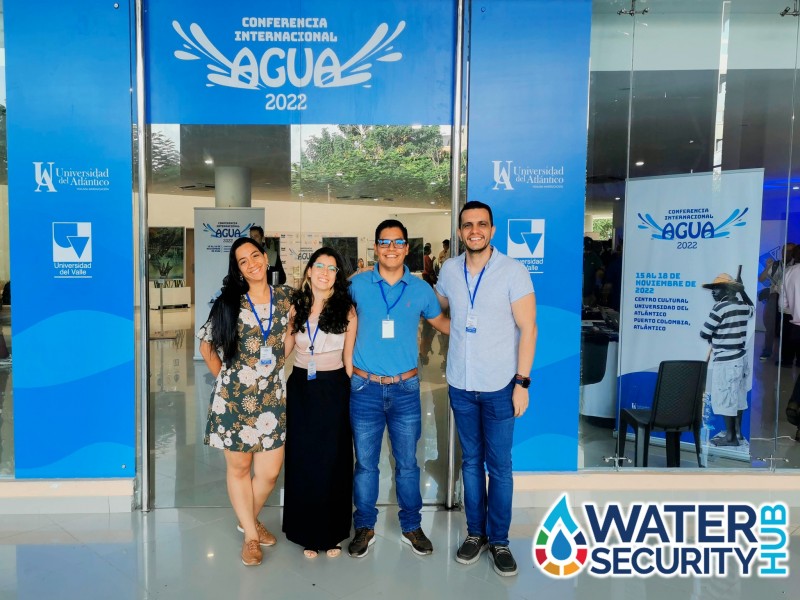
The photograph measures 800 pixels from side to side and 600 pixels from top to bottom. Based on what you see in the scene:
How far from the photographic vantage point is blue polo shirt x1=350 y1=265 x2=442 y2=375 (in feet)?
9.67

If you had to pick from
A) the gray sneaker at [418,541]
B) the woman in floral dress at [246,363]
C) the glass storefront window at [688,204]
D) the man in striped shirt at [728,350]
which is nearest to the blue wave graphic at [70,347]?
the woman in floral dress at [246,363]

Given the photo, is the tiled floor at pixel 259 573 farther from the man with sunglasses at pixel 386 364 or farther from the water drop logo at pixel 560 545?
the man with sunglasses at pixel 386 364

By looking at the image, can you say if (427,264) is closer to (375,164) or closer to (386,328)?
(375,164)

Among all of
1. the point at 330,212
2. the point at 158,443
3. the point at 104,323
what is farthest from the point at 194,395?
the point at 330,212

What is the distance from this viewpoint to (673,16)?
386cm

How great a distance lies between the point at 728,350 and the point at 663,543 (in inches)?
61.1

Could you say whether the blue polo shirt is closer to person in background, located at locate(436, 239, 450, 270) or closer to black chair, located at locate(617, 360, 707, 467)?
person in background, located at locate(436, 239, 450, 270)

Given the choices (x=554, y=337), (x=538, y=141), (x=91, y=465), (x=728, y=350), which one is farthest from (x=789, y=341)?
(x=91, y=465)

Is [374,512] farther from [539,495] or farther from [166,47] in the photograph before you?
[166,47]

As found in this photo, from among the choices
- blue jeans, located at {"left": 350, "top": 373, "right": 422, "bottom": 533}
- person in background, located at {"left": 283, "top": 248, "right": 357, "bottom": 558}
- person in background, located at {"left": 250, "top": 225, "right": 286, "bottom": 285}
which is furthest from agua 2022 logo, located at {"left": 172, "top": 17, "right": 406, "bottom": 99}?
blue jeans, located at {"left": 350, "top": 373, "right": 422, "bottom": 533}

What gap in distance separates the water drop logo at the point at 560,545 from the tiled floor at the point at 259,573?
6 cm

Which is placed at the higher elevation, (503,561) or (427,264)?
(427,264)

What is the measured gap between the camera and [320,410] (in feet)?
9.76

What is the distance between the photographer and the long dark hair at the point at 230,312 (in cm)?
278
